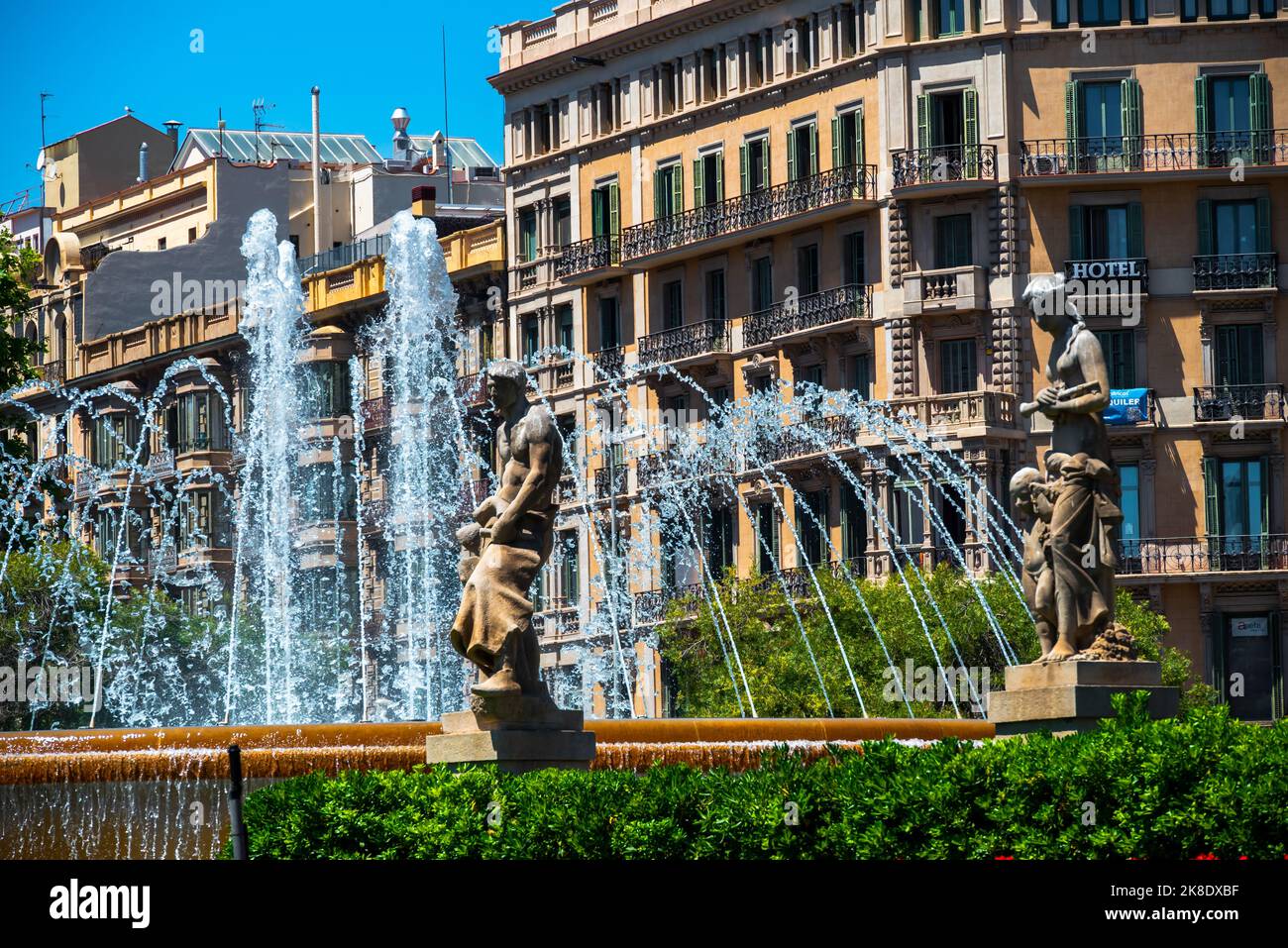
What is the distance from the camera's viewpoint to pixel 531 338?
7538 cm

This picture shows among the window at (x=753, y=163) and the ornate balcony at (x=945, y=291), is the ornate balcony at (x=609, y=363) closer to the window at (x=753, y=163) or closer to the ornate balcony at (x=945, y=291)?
the window at (x=753, y=163)

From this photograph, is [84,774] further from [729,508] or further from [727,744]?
[729,508]

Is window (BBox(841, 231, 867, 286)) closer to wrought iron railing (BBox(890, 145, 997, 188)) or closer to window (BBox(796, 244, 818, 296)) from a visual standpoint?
window (BBox(796, 244, 818, 296))

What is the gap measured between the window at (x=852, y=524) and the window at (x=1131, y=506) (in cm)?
592

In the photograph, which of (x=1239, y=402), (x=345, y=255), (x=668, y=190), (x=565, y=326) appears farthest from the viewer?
(x=345, y=255)

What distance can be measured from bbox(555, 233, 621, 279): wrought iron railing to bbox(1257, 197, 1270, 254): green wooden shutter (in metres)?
16.6

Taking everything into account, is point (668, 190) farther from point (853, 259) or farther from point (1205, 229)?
point (1205, 229)

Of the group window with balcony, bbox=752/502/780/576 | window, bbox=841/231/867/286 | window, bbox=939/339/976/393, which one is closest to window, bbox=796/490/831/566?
window with balcony, bbox=752/502/780/576

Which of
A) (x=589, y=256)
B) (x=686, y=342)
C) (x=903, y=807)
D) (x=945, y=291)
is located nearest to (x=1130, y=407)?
(x=945, y=291)

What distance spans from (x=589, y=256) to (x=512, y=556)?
173 feet

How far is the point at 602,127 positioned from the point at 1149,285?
54.3 feet

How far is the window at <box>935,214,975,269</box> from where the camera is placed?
64375 millimetres

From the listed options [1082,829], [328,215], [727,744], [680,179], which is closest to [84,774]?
[727,744]

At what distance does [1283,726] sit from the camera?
18125mm
